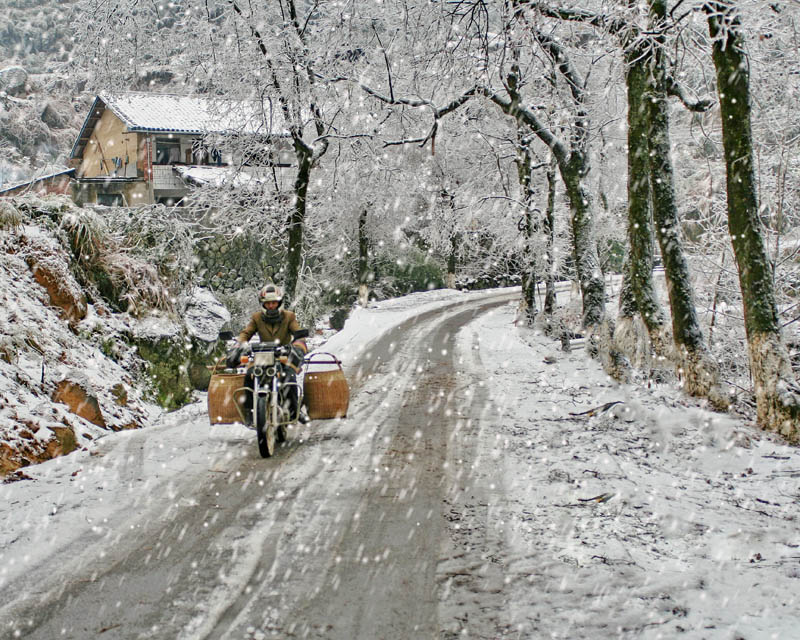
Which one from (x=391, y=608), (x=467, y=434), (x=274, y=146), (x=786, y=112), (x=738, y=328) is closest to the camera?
(x=391, y=608)

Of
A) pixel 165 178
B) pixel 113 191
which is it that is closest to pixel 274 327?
pixel 113 191

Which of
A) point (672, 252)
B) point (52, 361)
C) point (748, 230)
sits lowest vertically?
point (52, 361)

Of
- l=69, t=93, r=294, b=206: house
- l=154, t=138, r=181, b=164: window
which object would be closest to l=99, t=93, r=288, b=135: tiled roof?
l=69, t=93, r=294, b=206: house

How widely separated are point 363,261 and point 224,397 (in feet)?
82.3

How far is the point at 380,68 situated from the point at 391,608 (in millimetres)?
16782

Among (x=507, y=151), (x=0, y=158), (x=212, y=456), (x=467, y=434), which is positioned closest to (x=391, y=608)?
(x=212, y=456)

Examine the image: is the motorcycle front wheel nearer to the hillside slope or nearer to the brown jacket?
the brown jacket

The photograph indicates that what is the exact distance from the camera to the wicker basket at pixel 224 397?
7.43 m

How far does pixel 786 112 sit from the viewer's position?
11930mm

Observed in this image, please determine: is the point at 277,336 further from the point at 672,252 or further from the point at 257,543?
the point at 672,252

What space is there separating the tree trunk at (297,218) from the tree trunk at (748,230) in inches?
420

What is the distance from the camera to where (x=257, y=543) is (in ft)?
15.9

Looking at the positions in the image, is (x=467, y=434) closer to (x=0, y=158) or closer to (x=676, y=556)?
(x=676, y=556)

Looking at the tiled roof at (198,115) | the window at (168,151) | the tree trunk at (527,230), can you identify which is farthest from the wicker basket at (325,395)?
the window at (168,151)
